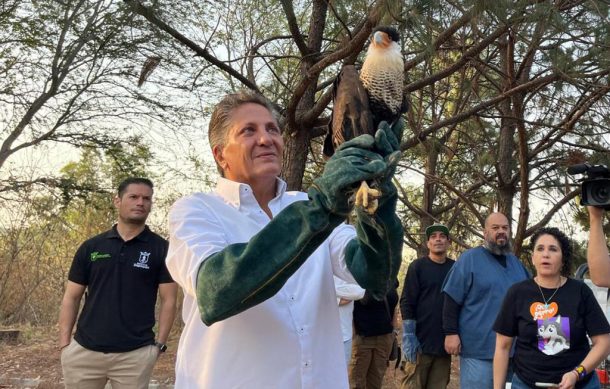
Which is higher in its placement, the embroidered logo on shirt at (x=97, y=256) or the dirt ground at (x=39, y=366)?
the embroidered logo on shirt at (x=97, y=256)

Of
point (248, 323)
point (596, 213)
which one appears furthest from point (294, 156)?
point (248, 323)

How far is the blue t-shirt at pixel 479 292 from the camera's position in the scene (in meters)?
4.77

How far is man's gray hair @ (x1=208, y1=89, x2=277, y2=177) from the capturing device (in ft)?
5.81

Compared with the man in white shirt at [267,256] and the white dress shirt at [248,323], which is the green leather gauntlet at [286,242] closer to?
the man in white shirt at [267,256]

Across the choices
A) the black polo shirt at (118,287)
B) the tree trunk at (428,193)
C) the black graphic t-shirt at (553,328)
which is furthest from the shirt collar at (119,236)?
the tree trunk at (428,193)

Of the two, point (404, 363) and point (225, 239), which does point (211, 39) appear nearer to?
point (404, 363)

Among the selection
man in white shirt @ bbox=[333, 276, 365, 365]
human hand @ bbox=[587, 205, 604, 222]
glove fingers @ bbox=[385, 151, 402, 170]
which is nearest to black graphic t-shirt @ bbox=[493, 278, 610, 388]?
human hand @ bbox=[587, 205, 604, 222]

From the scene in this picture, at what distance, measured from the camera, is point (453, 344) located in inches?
191

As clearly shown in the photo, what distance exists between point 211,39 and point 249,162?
5012 mm

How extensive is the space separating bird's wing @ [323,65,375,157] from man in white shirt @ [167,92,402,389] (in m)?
0.24

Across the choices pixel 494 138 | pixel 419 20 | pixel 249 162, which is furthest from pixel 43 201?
pixel 249 162

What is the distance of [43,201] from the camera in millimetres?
7840

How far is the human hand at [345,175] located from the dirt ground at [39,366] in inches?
247

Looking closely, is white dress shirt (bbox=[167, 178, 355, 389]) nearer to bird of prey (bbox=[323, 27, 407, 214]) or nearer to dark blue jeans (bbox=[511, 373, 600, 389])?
bird of prey (bbox=[323, 27, 407, 214])
